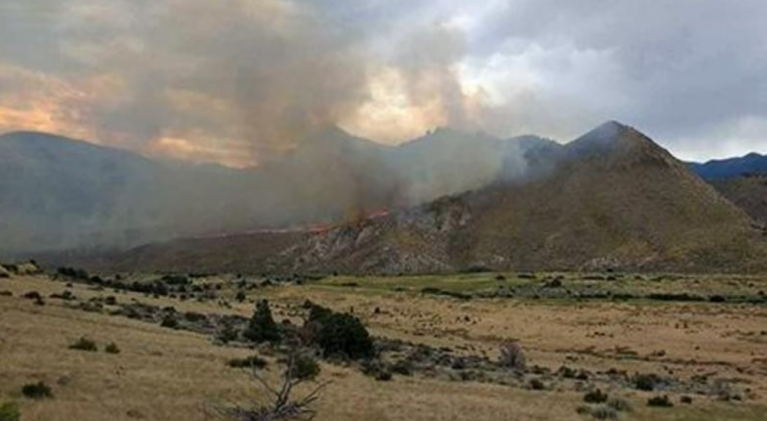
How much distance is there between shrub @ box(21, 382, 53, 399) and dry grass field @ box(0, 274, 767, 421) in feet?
0.61

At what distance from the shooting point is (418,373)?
3756cm

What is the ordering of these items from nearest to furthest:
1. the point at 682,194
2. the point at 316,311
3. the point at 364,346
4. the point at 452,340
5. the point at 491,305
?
the point at 364,346
the point at 316,311
the point at 452,340
the point at 491,305
the point at 682,194

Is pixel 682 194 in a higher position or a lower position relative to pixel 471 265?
higher

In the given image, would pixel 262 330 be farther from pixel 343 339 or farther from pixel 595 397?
pixel 595 397

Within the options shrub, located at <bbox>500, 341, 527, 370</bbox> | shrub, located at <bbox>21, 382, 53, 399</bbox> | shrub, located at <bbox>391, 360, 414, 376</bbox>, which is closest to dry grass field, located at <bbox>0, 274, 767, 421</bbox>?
shrub, located at <bbox>21, 382, 53, 399</bbox>

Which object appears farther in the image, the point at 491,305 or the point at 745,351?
the point at 491,305

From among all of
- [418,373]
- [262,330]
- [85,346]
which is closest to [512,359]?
[418,373]

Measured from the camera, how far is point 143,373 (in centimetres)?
2744

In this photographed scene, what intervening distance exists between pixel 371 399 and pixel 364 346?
539 inches

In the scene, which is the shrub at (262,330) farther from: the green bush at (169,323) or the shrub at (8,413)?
the shrub at (8,413)

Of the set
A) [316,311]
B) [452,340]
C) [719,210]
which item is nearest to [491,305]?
[452,340]

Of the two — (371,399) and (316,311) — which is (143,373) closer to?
(371,399)

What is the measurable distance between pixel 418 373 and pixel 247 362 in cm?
899

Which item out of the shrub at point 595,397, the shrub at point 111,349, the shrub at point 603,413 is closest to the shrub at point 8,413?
the shrub at point 111,349
